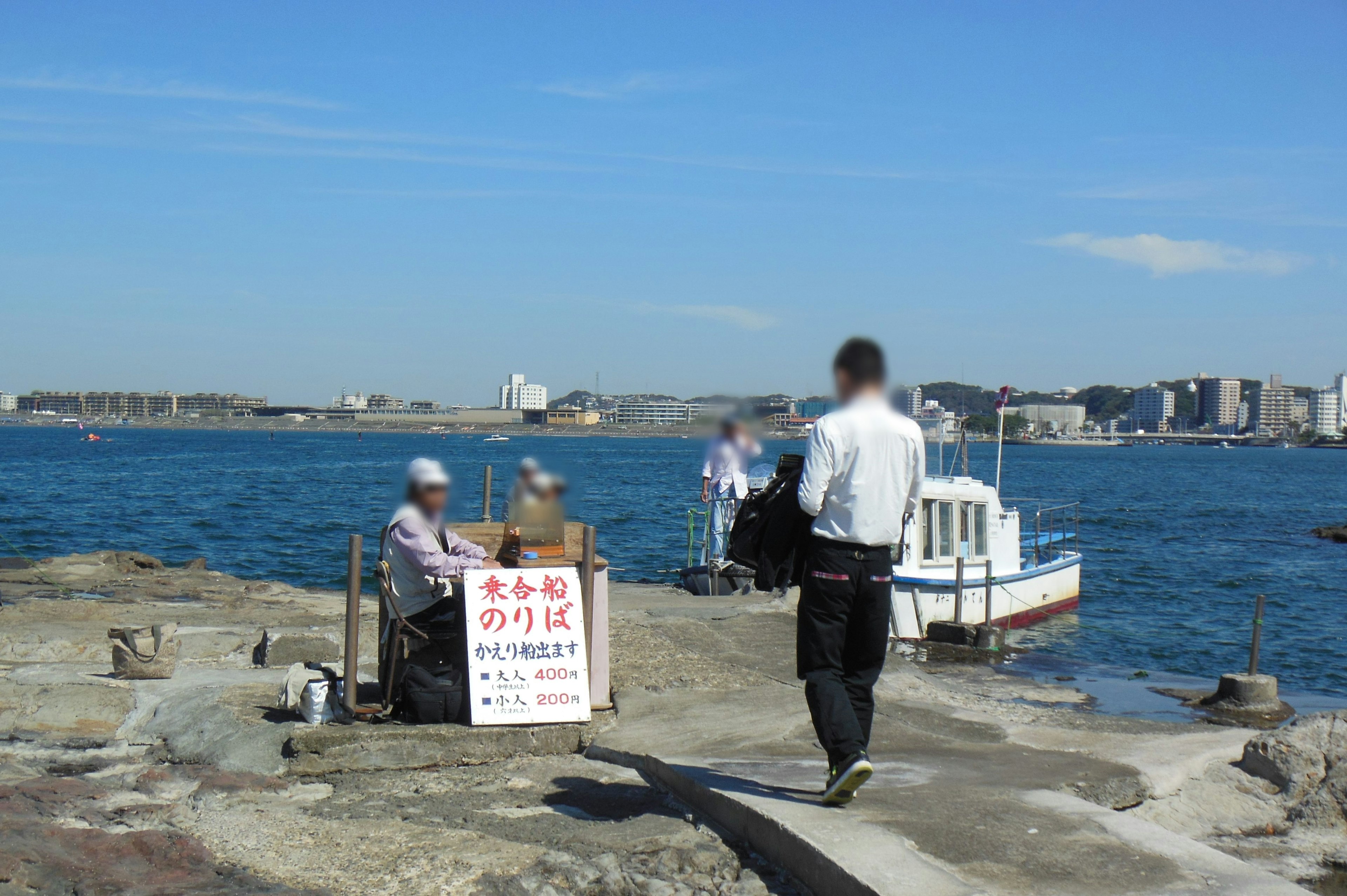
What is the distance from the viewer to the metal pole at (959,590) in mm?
17109

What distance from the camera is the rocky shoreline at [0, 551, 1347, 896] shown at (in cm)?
452

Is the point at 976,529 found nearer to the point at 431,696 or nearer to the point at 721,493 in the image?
the point at 721,493

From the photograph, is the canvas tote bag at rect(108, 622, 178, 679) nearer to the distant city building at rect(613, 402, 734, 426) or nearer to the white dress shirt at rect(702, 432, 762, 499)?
the distant city building at rect(613, 402, 734, 426)

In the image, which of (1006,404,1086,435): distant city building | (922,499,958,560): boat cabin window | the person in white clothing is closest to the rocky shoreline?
the person in white clothing

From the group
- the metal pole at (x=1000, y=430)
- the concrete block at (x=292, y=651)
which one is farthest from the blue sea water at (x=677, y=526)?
the metal pole at (x=1000, y=430)

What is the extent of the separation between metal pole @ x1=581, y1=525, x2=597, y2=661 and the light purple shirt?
0.71m

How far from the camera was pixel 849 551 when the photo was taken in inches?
181

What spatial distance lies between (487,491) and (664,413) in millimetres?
1879

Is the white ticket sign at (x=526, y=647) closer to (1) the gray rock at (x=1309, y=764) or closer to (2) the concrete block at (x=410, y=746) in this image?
(2) the concrete block at (x=410, y=746)

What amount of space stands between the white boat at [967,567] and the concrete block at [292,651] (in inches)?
346

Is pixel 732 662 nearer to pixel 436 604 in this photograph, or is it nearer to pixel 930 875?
pixel 436 604

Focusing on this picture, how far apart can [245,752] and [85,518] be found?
3572 centimetres

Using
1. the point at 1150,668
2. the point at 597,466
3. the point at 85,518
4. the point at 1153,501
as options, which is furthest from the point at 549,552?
the point at 597,466

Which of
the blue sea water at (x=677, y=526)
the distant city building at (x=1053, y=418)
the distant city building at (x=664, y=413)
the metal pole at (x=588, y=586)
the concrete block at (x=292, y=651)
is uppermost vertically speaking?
the distant city building at (x=1053, y=418)
